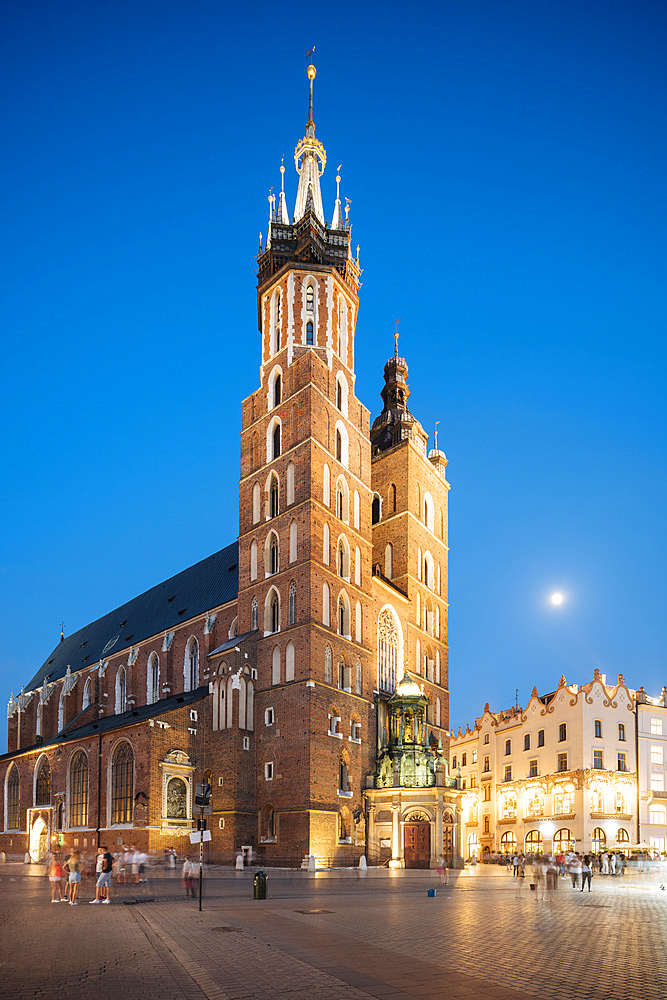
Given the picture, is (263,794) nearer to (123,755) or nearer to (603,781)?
(123,755)

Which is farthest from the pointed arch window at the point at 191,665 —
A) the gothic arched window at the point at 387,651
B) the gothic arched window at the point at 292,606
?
the gothic arched window at the point at 292,606

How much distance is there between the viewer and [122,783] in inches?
1858

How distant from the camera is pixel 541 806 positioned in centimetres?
6162

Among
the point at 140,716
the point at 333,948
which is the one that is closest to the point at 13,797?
the point at 140,716

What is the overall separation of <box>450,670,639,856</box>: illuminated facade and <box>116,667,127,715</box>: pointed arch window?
25161 millimetres

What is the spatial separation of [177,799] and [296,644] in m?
9.97

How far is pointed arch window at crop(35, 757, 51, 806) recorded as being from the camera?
5697 centimetres

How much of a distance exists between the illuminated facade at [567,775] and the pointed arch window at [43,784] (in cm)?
2715

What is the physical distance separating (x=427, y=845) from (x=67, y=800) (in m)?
22.8

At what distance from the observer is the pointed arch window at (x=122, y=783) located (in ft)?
151

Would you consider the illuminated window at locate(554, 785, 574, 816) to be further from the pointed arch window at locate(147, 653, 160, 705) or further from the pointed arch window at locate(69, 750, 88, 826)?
the pointed arch window at locate(69, 750, 88, 826)

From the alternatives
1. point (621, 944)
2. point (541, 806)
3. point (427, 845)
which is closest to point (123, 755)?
point (427, 845)

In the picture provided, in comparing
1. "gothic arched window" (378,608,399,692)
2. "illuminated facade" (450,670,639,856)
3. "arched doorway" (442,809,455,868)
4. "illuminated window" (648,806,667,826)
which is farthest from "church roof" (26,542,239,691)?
"illuminated window" (648,806,667,826)

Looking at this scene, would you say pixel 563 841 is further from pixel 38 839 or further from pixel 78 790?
pixel 38 839
